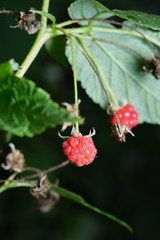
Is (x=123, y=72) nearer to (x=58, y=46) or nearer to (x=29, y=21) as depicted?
(x=58, y=46)

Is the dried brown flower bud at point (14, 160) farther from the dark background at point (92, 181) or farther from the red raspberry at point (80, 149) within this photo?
the dark background at point (92, 181)

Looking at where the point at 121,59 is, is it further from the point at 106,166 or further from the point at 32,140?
the point at 106,166

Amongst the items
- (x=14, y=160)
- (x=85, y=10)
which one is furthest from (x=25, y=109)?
(x=85, y=10)

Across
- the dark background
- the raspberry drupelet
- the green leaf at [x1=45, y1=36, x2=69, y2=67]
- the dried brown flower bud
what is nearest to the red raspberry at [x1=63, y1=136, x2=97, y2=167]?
the raspberry drupelet

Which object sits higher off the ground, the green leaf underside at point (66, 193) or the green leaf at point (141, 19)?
the green leaf at point (141, 19)

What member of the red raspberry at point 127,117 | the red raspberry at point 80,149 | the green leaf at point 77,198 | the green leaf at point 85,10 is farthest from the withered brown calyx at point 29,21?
the green leaf at point 77,198
